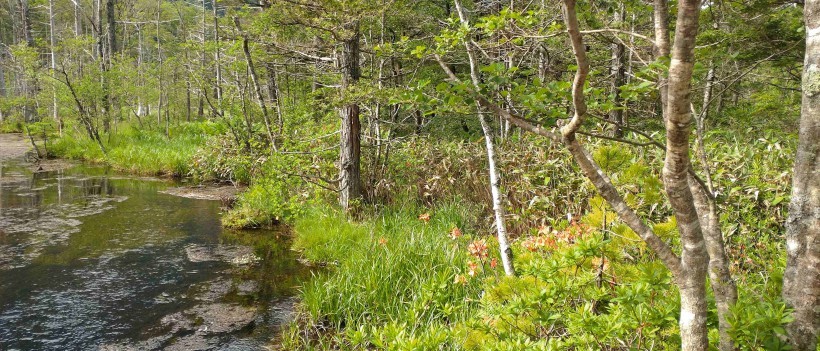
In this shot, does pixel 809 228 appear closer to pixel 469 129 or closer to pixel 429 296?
pixel 429 296

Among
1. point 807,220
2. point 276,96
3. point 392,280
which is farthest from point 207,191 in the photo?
point 807,220

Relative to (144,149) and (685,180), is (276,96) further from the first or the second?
(685,180)

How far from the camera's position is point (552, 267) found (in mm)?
2383

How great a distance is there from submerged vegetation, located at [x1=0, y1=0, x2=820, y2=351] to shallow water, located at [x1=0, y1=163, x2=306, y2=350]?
0.46 meters

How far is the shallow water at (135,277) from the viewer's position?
409cm

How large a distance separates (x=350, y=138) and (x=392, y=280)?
2373mm

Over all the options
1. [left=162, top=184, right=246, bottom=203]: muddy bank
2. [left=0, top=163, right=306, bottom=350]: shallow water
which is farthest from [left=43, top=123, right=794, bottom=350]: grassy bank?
[left=162, top=184, right=246, bottom=203]: muddy bank

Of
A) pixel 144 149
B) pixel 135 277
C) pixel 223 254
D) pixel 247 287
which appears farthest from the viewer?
pixel 144 149

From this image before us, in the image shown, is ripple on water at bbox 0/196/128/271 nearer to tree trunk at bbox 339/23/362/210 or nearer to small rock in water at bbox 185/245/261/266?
small rock in water at bbox 185/245/261/266

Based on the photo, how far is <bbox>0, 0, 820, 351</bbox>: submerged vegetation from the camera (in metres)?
1.78

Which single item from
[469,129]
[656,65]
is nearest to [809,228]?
[656,65]

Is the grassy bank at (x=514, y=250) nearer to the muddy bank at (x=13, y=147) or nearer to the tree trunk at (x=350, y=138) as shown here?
the tree trunk at (x=350, y=138)

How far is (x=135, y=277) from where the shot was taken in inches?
209

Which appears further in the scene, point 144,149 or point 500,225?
point 144,149
